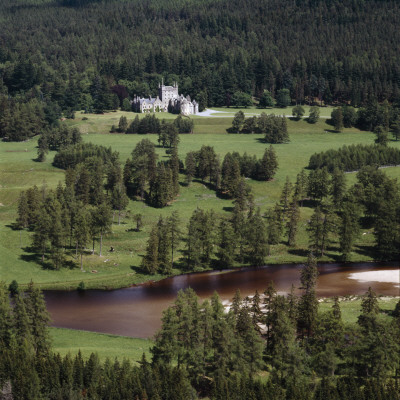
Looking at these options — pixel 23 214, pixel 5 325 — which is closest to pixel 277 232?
pixel 23 214

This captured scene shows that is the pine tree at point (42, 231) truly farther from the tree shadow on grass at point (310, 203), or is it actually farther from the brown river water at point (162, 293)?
the tree shadow on grass at point (310, 203)

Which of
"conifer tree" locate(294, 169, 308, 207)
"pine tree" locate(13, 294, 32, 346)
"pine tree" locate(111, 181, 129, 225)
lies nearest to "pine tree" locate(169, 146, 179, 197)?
"pine tree" locate(111, 181, 129, 225)

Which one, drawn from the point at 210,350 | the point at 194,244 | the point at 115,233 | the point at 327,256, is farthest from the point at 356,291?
the point at 115,233

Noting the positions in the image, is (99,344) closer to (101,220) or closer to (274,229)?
(101,220)

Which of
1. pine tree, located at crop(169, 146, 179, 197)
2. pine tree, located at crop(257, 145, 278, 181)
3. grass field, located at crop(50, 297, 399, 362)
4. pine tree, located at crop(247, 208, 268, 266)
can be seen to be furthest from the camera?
pine tree, located at crop(257, 145, 278, 181)

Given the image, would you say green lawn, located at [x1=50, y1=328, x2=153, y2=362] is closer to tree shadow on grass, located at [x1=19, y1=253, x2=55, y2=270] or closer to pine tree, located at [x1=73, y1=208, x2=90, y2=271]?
tree shadow on grass, located at [x1=19, y1=253, x2=55, y2=270]

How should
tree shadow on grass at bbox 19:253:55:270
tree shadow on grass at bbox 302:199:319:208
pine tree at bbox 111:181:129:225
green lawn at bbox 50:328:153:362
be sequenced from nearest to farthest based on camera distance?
green lawn at bbox 50:328:153:362, tree shadow on grass at bbox 19:253:55:270, pine tree at bbox 111:181:129:225, tree shadow on grass at bbox 302:199:319:208

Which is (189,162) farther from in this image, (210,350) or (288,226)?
(210,350)
